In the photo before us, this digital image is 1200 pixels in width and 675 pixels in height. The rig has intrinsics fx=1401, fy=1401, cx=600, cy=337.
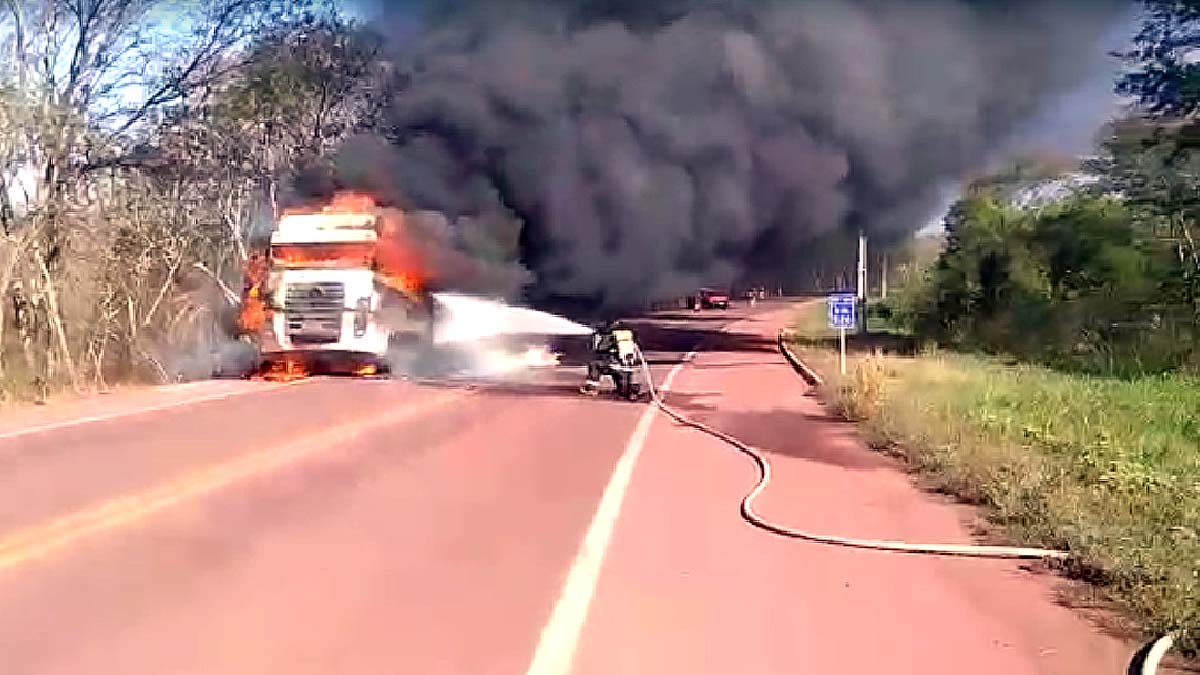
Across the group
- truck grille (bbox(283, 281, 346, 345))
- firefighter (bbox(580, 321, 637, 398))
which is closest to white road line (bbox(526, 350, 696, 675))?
firefighter (bbox(580, 321, 637, 398))

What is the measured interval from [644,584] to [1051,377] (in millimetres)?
17877

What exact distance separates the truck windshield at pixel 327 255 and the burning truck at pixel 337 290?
2 centimetres

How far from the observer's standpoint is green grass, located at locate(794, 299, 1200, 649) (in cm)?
816

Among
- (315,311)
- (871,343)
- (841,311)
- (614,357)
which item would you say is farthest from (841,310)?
(871,343)

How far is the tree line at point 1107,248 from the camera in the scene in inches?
1189

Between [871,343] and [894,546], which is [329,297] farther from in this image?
[871,343]

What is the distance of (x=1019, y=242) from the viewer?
40219 millimetres

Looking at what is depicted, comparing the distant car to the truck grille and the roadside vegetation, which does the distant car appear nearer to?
the roadside vegetation

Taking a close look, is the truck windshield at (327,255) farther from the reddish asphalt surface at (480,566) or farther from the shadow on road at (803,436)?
the reddish asphalt surface at (480,566)

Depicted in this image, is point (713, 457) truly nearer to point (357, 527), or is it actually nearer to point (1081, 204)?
point (357, 527)

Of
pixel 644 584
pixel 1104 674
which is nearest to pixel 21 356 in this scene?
pixel 644 584

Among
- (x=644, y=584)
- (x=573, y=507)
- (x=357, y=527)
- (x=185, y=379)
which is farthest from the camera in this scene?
(x=185, y=379)

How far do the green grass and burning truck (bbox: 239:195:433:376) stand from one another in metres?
8.32

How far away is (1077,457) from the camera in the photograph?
13039 millimetres
